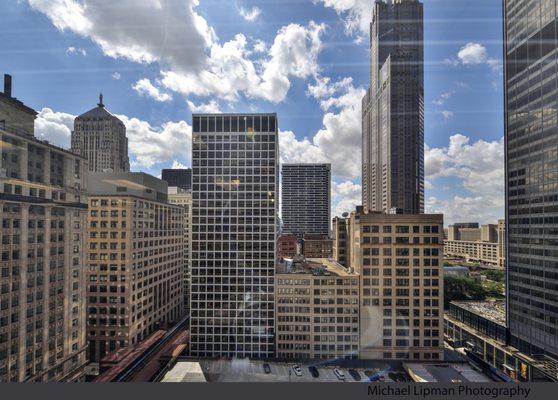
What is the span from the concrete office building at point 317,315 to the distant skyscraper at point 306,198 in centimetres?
3254

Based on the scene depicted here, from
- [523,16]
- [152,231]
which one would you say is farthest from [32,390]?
[523,16]

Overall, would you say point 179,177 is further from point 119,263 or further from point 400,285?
point 400,285

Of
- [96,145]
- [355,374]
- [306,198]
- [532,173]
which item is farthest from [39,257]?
[306,198]

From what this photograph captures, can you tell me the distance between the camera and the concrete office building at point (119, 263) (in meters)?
13.8

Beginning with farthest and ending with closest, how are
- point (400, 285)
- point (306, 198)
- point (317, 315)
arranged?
1. point (306, 198)
2. point (317, 315)
3. point (400, 285)

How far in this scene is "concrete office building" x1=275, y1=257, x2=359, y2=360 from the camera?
12281 millimetres

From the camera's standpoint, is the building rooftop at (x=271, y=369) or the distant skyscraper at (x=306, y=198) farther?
the distant skyscraper at (x=306, y=198)

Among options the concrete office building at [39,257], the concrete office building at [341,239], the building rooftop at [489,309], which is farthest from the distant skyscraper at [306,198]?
the concrete office building at [39,257]

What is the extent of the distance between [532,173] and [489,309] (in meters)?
8.45

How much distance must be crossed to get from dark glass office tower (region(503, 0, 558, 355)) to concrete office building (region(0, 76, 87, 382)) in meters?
17.1

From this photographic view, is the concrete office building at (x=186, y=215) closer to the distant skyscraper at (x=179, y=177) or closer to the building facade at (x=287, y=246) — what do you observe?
the distant skyscraper at (x=179, y=177)

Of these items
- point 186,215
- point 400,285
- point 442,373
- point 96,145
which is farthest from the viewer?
point 186,215

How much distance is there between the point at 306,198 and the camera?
4781 cm

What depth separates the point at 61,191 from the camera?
10703mm
